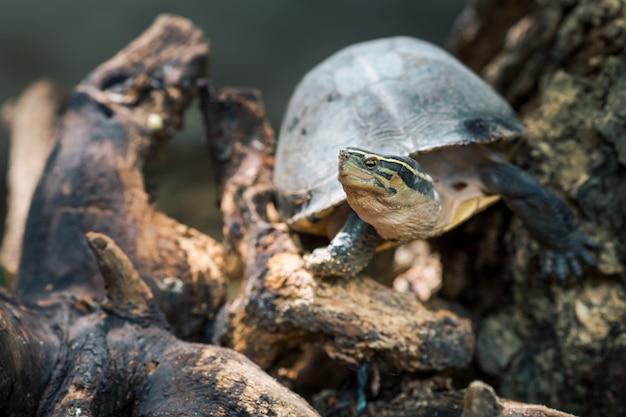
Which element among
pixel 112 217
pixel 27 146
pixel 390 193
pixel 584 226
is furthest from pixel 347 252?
pixel 27 146

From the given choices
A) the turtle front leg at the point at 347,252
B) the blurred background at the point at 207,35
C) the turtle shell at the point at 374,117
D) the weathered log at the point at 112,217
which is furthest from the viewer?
the blurred background at the point at 207,35

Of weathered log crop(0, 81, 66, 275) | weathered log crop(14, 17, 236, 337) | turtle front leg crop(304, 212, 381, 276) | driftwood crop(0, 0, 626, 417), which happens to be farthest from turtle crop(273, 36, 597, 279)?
weathered log crop(0, 81, 66, 275)

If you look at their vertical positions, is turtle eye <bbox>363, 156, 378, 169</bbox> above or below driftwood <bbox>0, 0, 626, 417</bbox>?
above

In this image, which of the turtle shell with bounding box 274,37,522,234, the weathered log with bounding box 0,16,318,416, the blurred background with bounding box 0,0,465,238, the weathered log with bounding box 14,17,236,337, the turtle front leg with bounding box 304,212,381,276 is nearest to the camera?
the weathered log with bounding box 0,16,318,416

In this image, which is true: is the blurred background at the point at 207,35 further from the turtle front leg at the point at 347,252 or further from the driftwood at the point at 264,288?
the turtle front leg at the point at 347,252

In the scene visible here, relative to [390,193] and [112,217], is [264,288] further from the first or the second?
[112,217]

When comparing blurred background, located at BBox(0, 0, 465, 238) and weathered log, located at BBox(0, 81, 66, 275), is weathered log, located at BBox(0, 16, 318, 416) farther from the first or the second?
blurred background, located at BBox(0, 0, 465, 238)

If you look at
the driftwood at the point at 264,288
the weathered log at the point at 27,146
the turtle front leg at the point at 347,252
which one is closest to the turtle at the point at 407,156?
the turtle front leg at the point at 347,252
